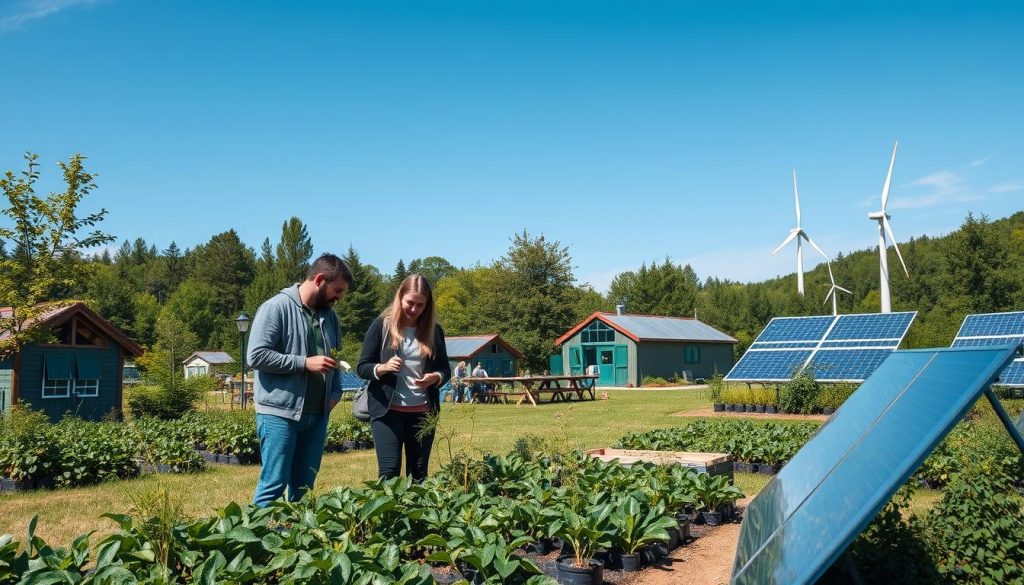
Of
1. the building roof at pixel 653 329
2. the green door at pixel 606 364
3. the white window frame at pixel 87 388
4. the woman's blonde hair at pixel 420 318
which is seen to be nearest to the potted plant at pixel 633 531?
the woman's blonde hair at pixel 420 318

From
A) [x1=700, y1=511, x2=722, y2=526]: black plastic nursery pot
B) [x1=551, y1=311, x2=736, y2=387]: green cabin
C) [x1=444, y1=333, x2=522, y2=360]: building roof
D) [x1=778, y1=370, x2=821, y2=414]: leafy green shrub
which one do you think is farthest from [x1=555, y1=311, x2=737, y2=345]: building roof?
[x1=700, y1=511, x2=722, y2=526]: black plastic nursery pot

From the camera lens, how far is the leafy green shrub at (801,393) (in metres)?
16.4

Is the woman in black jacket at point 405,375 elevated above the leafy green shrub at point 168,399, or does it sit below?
above

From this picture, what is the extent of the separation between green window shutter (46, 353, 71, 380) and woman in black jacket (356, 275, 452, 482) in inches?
658

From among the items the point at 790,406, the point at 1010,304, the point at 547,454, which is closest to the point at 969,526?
the point at 547,454

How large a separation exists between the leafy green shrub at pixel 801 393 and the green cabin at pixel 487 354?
797 inches

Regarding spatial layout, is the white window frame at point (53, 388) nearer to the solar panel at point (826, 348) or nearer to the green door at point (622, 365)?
the solar panel at point (826, 348)

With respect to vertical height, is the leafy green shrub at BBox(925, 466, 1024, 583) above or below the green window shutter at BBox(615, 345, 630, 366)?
below

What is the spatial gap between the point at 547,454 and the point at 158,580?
3.50 metres

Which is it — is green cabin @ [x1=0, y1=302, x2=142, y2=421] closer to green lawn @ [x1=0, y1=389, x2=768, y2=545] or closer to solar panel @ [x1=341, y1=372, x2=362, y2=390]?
solar panel @ [x1=341, y1=372, x2=362, y2=390]

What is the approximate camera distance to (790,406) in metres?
16.7

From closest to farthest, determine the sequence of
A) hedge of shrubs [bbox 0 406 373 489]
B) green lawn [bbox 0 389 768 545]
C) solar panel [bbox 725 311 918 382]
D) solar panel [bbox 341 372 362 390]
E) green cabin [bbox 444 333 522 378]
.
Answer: green lawn [bbox 0 389 768 545], hedge of shrubs [bbox 0 406 373 489], solar panel [bbox 725 311 918 382], solar panel [bbox 341 372 362 390], green cabin [bbox 444 333 522 378]

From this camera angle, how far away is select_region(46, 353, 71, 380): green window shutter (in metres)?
18.1

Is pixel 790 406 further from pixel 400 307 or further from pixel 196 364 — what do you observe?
pixel 196 364
